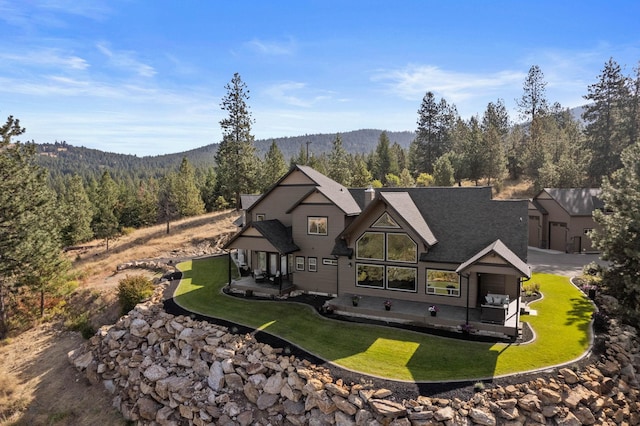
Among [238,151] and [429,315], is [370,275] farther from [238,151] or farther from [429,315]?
[238,151]

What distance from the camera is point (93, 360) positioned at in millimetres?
19156

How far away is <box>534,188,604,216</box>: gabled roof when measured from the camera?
35344 mm

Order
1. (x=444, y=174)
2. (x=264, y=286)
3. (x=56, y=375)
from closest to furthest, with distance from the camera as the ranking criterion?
(x=56, y=375)
(x=264, y=286)
(x=444, y=174)

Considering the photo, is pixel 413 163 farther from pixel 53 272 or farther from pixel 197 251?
pixel 53 272

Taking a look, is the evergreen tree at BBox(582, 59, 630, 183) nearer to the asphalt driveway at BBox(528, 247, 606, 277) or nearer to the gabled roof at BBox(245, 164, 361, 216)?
the asphalt driveway at BBox(528, 247, 606, 277)

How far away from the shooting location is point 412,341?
1669 centimetres

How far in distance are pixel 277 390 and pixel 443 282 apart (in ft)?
34.3

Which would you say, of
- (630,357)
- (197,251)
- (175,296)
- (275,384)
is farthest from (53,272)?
→ (630,357)

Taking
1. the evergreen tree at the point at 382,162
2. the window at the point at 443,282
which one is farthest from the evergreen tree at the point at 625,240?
the evergreen tree at the point at 382,162

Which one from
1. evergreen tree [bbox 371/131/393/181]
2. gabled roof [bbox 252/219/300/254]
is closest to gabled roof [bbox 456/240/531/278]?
gabled roof [bbox 252/219/300/254]

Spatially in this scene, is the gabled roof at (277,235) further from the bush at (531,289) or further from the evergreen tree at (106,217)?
the evergreen tree at (106,217)

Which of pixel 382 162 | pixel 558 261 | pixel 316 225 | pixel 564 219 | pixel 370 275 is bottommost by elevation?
pixel 558 261

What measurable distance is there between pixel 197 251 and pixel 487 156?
46.1 m

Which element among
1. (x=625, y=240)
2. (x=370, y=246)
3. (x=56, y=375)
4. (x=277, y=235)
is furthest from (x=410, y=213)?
(x=56, y=375)
